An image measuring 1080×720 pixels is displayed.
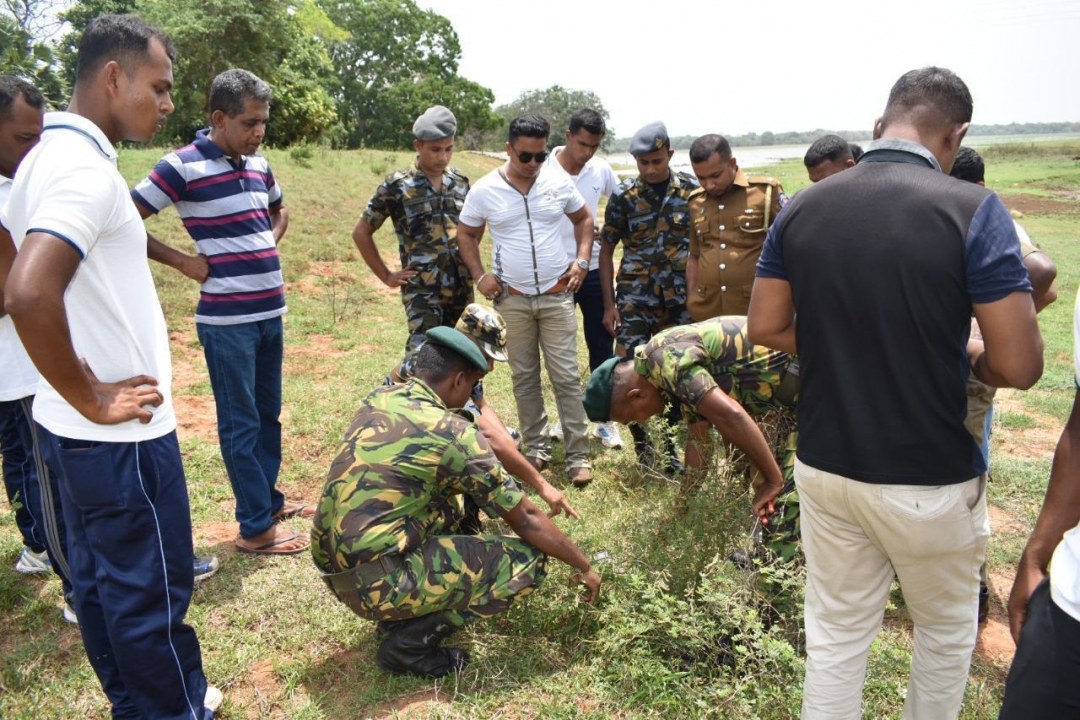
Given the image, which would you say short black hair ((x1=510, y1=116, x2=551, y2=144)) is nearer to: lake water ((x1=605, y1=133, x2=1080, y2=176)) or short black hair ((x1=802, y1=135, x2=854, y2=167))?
lake water ((x1=605, y1=133, x2=1080, y2=176))

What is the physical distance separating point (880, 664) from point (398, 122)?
2118 inches

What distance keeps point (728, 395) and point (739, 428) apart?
25cm

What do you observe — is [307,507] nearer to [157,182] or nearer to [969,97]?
[157,182]

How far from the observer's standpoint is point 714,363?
3174 millimetres

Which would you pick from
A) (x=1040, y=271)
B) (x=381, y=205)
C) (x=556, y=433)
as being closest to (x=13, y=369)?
(x=381, y=205)

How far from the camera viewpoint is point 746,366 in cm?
316

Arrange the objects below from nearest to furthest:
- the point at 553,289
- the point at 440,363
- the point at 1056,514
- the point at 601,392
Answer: the point at 1056,514, the point at 440,363, the point at 601,392, the point at 553,289

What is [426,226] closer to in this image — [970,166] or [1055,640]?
[970,166]

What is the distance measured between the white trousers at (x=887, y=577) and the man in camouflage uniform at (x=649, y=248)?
245 centimetres

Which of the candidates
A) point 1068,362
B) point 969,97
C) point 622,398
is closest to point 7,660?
point 622,398

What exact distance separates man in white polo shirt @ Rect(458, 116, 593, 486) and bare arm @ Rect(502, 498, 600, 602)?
1698mm

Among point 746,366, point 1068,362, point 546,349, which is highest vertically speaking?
point 746,366

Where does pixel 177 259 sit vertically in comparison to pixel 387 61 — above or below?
below

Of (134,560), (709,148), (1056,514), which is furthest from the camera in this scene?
(709,148)
